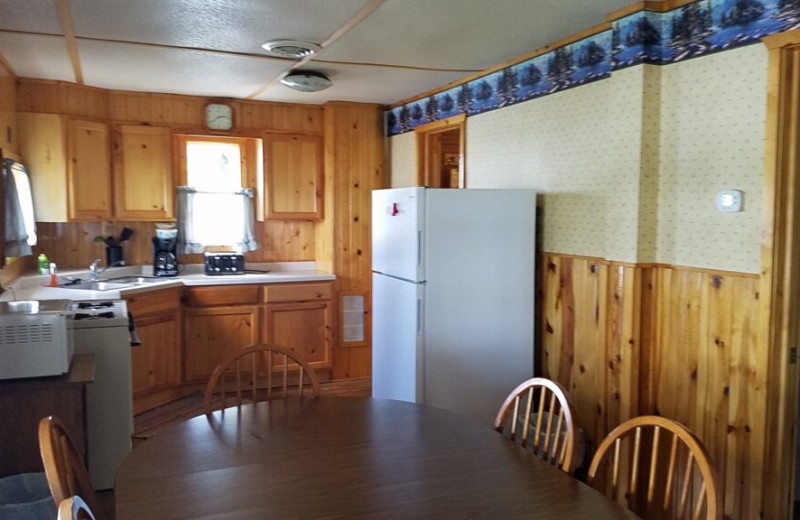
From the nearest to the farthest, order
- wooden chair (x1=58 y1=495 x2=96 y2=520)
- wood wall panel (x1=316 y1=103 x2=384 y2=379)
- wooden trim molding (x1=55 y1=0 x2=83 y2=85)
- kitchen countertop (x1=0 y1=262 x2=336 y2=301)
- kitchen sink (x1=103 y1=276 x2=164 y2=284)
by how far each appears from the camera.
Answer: wooden chair (x1=58 y1=495 x2=96 y2=520) < wooden trim molding (x1=55 y1=0 x2=83 y2=85) < kitchen countertop (x1=0 y1=262 x2=336 y2=301) < kitchen sink (x1=103 y1=276 x2=164 y2=284) < wood wall panel (x1=316 y1=103 x2=384 y2=379)

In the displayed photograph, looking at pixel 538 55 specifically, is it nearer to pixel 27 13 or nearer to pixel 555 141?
pixel 555 141

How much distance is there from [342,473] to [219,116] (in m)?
3.84

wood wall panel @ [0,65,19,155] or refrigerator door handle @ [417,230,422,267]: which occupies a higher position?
wood wall panel @ [0,65,19,155]

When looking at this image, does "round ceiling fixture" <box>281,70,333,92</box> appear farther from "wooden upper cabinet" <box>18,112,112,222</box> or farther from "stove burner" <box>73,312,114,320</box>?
"stove burner" <box>73,312,114,320</box>

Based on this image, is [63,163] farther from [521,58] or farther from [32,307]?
[521,58]

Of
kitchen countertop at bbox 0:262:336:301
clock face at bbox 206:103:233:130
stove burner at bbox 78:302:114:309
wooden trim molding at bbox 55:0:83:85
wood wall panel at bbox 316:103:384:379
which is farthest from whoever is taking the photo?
wood wall panel at bbox 316:103:384:379

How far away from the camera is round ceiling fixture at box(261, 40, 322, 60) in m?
3.19

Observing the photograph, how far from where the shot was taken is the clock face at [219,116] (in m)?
4.87

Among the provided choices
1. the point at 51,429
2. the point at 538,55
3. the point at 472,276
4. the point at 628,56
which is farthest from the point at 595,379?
the point at 51,429

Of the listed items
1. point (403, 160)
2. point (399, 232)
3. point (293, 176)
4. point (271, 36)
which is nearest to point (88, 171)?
point (293, 176)

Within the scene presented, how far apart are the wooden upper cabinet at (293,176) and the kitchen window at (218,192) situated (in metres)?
0.22

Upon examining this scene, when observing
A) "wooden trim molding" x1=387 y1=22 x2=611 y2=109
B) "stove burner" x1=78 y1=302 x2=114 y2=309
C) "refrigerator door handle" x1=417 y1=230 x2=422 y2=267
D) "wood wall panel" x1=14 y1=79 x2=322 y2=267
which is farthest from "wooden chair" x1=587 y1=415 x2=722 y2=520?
"wood wall panel" x1=14 y1=79 x2=322 y2=267

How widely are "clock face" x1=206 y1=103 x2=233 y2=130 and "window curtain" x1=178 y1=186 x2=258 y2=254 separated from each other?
0.52 meters

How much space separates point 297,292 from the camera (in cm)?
486
